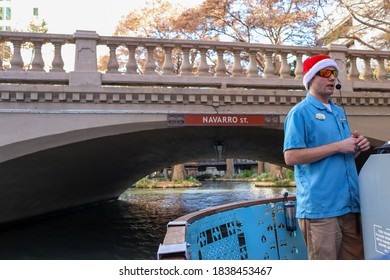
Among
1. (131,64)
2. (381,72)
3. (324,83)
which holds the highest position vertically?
(131,64)

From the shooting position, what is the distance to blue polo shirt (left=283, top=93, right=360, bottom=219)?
91.0 inches

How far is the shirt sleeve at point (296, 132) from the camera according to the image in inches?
90.7

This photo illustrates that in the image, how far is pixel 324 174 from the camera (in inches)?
91.4

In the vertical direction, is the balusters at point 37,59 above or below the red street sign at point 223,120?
above

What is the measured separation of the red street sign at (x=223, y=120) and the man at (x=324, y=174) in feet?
14.8

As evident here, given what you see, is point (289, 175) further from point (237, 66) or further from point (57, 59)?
point (57, 59)

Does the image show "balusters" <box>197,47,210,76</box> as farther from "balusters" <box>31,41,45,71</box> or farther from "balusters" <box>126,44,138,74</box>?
"balusters" <box>31,41,45,71</box>

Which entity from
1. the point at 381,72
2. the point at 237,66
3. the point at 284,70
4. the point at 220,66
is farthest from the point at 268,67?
the point at 381,72

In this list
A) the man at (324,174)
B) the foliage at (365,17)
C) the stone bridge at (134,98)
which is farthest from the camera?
the foliage at (365,17)

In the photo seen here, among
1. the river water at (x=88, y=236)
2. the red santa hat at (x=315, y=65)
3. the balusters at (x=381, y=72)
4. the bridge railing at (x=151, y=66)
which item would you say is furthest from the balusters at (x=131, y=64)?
the balusters at (x=381, y=72)

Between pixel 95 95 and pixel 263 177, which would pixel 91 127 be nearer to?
pixel 95 95

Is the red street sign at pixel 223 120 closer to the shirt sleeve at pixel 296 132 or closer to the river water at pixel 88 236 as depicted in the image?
the river water at pixel 88 236

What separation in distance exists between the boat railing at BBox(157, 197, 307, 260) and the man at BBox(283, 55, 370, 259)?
0.93 metres

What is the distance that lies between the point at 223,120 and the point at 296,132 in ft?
15.6
